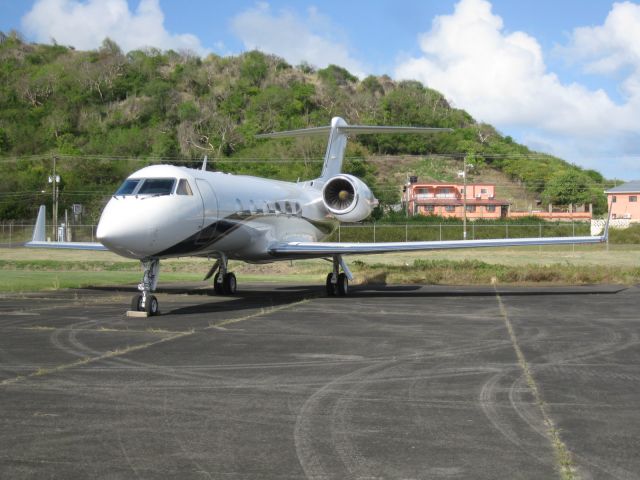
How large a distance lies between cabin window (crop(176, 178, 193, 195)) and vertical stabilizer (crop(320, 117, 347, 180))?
1025 cm

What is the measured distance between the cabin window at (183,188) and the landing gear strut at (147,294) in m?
1.64

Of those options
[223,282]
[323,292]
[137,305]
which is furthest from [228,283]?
[137,305]

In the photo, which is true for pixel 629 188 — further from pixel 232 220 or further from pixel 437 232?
pixel 232 220

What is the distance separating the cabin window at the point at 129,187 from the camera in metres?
15.7

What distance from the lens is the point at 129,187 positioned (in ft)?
52.1

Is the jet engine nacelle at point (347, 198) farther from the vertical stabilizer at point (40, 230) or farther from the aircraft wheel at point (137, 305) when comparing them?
the aircraft wheel at point (137, 305)

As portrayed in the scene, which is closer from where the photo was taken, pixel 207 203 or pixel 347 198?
pixel 207 203

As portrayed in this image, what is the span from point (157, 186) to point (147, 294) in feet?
7.60

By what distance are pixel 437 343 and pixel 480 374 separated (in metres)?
2.53

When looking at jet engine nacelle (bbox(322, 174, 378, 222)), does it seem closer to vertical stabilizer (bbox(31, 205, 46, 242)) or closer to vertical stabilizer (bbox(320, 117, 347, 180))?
vertical stabilizer (bbox(320, 117, 347, 180))

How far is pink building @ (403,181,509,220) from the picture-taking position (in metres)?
97.2

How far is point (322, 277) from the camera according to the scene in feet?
96.7

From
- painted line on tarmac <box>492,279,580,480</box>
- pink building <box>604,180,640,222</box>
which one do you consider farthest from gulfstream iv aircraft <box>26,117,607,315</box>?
pink building <box>604,180,640,222</box>

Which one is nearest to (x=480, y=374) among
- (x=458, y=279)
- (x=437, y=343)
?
Result: (x=437, y=343)
